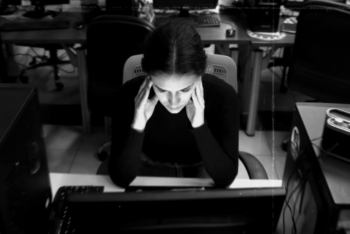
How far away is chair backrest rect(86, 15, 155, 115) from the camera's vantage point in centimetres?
196

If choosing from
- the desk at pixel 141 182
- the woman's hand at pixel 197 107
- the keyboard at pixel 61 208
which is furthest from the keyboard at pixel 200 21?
the keyboard at pixel 61 208

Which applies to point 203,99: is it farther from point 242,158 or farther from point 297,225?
point 297,225

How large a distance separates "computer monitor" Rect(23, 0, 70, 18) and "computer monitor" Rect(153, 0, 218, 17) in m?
0.73

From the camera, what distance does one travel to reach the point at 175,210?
0.68m

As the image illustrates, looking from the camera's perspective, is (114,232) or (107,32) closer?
(114,232)

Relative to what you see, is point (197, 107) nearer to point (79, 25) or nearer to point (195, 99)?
point (195, 99)

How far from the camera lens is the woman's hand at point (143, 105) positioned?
1.24m

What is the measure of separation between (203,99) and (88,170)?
139 centimetres

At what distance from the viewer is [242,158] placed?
1479 millimetres

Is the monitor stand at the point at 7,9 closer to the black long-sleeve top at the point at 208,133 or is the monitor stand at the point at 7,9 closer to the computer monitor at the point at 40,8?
the computer monitor at the point at 40,8

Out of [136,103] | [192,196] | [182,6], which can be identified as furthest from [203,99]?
[182,6]

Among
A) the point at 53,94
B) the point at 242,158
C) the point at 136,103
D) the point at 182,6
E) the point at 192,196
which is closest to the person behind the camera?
the point at 192,196

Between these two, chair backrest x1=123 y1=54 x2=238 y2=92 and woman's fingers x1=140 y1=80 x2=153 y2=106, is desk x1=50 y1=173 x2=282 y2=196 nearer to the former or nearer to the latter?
woman's fingers x1=140 y1=80 x2=153 y2=106

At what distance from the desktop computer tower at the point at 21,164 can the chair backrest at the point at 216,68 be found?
58 cm
